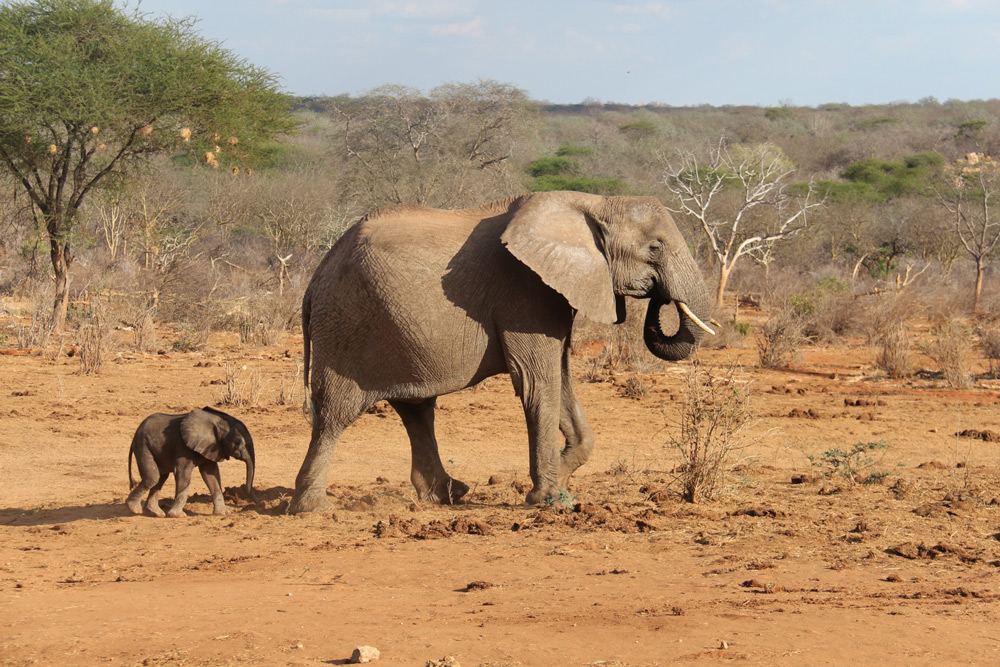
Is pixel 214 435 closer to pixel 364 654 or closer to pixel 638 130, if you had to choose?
pixel 364 654

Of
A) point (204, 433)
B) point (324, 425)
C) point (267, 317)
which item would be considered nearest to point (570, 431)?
point (324, 425)

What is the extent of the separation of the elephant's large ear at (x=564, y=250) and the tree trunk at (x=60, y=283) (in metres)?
10.7

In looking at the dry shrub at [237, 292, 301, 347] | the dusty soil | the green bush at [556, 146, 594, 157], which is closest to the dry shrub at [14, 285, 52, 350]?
the dry shrub at [237, 292, 301, 347]

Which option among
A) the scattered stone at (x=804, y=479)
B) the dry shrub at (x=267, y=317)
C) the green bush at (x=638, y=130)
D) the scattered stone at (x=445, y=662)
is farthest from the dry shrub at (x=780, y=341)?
the green bush at (x=638, y=130)

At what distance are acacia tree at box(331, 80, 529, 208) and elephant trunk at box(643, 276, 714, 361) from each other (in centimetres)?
1811

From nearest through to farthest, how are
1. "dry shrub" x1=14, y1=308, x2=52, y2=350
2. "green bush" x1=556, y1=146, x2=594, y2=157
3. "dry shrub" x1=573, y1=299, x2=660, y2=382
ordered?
"dry shrub" x1=573, y1=299, x2=660, y2=382, "dry shrub" x1=14, y1=308, x2=52, y2=350, "green bush" x1=556, y1=146, x2=594, y2=157

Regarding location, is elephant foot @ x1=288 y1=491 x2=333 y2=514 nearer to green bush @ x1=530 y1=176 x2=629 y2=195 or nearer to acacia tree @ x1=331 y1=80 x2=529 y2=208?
acacia tree @ x1=331 y1=80 x2=529 y2=208

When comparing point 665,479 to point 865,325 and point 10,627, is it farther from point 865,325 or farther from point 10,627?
point 865,325

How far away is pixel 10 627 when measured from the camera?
424 cm

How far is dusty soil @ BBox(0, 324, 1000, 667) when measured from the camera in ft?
13.1

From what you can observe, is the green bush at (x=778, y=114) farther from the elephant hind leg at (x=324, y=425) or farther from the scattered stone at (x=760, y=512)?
the elephant hind leg at (x=324, y=425)

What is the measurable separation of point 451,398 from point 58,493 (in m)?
4.96

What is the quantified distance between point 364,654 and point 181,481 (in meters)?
3.28

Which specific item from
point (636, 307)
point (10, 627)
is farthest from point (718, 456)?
point (636, 307)
